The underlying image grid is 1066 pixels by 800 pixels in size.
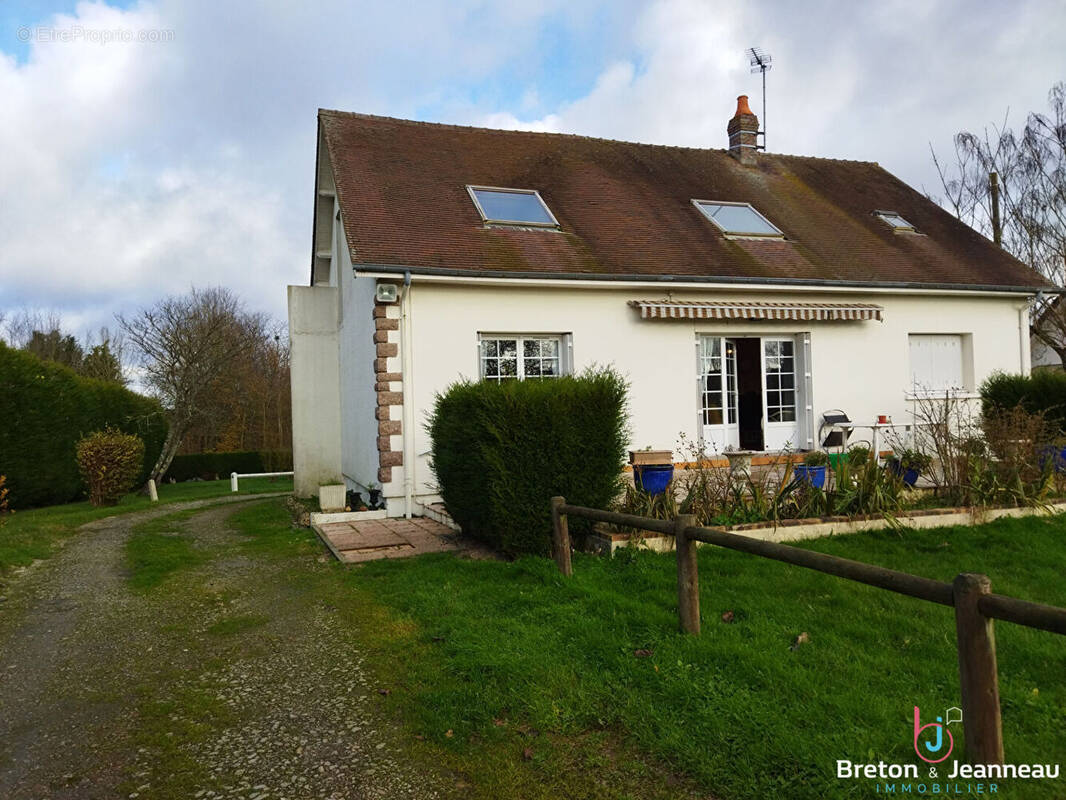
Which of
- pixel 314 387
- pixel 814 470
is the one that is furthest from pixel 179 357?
pixel 814 470

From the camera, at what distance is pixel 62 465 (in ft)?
54.5

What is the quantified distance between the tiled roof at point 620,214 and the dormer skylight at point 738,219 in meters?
0.24

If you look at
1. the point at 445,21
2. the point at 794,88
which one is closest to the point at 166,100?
the point at 445,21

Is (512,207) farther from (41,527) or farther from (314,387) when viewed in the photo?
(41,527)

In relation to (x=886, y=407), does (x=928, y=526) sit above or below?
below

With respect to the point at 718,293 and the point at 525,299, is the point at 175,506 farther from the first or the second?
the point at 718,293

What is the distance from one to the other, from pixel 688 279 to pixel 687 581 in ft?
24.7

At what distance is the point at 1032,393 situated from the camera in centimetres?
1168

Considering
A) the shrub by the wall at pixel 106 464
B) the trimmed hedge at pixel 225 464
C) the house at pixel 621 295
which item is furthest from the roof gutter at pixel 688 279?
the trimmed hedge at pixel 225 464

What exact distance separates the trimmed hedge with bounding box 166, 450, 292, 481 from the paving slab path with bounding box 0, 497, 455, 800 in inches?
862

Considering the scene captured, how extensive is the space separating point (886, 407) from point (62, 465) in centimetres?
1765

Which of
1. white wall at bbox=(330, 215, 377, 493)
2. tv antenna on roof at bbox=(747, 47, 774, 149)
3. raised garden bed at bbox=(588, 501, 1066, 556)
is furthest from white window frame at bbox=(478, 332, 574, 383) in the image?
tv antenna on roof at bbox=(747, 47, 774, 149)

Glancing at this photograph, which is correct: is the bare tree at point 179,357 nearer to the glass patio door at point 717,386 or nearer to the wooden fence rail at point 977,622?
the glass patio door at point 717,386

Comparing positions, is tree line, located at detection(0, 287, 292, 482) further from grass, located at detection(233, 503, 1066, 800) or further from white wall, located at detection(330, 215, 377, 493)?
grass, located at detection(233, 503, 1066, 800)
